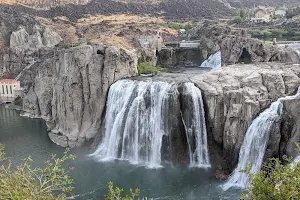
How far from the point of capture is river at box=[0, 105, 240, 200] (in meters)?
28.4

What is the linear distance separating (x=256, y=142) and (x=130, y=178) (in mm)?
11321

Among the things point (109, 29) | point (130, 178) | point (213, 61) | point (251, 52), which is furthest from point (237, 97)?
point (109, 29)

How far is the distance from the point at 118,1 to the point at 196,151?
316ft

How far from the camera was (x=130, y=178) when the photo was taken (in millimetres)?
31312

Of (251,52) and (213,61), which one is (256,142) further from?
(213,61)

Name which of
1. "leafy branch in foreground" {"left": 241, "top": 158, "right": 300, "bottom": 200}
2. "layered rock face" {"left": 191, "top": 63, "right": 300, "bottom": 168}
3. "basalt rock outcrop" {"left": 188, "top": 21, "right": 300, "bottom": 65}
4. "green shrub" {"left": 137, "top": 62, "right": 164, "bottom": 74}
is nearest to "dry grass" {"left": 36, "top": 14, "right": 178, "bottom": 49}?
"green shrub" {"left": 137, "top": 62, "right": 164, "bottom": 74}

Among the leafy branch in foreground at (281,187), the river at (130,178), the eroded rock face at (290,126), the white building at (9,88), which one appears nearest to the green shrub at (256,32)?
the eroded rock face at (290,126)

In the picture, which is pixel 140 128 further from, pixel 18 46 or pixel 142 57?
pixel 18 46

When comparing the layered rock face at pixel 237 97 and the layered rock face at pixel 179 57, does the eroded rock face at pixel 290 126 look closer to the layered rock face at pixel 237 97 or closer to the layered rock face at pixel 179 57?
the layered rock face at pixel 237 97

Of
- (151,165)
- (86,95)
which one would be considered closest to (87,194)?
(151,165)

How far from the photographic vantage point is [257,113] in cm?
3027

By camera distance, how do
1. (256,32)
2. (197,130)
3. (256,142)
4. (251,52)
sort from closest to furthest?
(256,142) < (197,130) < (251,52) < (256,32)

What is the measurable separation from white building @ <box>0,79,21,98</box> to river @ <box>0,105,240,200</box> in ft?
66.0

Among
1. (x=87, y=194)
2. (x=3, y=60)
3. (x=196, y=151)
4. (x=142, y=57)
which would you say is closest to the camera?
(x=87, y=194)
